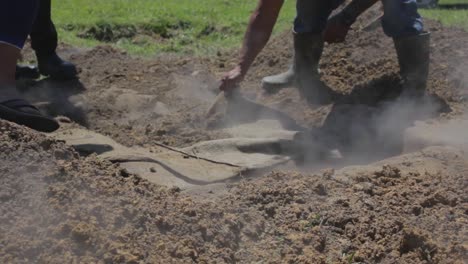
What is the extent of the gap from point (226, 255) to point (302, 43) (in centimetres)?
266

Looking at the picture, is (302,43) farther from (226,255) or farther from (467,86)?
Answer: (226,255)

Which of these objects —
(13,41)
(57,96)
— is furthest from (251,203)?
(57,96)

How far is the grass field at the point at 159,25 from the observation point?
22.7 ft

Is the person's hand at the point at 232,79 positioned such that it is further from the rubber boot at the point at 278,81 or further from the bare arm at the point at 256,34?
the rubber boot at the point at 278,81

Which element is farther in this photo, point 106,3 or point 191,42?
point 106,3

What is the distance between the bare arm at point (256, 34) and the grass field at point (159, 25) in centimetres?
196

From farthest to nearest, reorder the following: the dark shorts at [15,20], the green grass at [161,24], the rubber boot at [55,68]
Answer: the green grass at [161,24], the rubber boot at [55,68], the dark shorts at [15,20]

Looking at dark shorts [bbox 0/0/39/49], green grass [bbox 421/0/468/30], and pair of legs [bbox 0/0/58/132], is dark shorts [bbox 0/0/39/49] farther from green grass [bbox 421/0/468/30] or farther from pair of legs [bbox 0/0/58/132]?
green grass [bbox 421/0/468/30]

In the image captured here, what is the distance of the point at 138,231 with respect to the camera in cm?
255

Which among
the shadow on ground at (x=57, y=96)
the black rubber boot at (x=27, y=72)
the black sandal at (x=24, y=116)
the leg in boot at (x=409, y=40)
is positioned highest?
the leg in boot at (x=409, y=40)

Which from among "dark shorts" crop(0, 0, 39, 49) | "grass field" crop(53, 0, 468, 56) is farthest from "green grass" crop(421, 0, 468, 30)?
"dark shorts" crop(0, 0, 39, 49)

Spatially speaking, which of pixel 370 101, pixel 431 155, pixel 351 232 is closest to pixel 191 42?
pixel 370 101

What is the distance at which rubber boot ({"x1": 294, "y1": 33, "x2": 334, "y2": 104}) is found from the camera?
4969mm

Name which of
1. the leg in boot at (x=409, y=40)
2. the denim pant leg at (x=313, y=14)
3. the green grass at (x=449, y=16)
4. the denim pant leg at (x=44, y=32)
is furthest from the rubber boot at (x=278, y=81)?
the green grass at (x=449, y=16)
